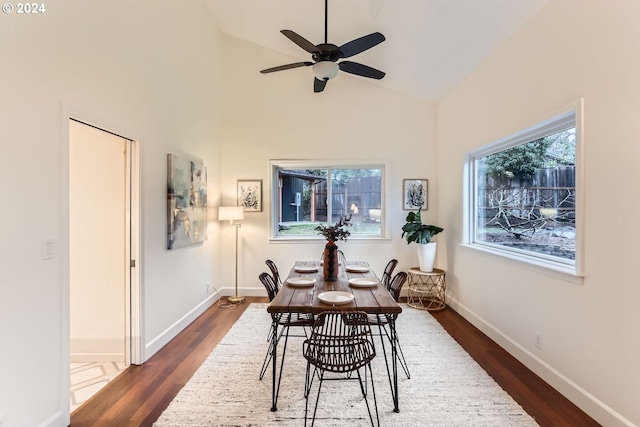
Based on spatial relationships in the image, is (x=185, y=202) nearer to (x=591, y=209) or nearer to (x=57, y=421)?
(x=57, y=421)

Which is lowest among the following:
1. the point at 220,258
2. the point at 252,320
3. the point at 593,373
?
the point at 252,320

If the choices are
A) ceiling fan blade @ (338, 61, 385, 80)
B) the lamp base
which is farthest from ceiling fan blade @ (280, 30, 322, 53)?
the lamp base

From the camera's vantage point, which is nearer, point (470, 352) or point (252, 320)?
point (470, 352)

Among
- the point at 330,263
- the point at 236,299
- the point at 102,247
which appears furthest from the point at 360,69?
the point at 236,299

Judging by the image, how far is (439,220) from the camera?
491 cm

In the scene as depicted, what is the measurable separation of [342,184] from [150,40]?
10.6ft

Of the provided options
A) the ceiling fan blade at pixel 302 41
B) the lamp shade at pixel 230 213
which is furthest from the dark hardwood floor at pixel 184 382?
the ceiling fan blade at pixel 302 41

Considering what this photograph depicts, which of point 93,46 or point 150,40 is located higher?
point 150,40

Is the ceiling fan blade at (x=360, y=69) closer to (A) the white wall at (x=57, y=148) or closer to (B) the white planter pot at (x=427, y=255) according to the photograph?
(A) the white wall at (x=57, y=148)

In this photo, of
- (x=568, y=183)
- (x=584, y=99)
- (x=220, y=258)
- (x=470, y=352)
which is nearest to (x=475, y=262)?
(x=470, y=352)

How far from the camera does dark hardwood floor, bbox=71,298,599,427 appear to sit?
82.6 inches

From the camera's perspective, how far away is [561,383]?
2350mm

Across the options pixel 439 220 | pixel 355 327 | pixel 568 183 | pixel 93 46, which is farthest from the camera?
pixel 439 220

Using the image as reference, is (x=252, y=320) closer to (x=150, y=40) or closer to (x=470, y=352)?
(x=470, y=352)
